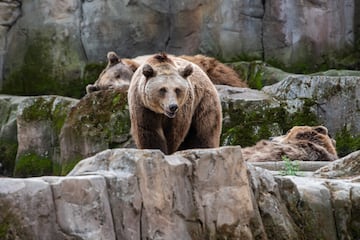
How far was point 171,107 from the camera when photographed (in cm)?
760

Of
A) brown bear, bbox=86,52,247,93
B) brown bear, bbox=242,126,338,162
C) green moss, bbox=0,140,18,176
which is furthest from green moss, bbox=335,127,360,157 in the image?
green moss, bbox=0,140,18,176

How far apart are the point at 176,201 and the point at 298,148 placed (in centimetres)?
475

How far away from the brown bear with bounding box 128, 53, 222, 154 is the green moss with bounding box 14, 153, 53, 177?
5.35m

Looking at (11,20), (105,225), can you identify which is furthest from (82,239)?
(11,20)

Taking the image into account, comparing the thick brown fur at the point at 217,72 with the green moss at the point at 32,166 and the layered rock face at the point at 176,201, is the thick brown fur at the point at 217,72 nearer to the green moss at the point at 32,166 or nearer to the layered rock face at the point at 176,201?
the green moss at the point at 32,166

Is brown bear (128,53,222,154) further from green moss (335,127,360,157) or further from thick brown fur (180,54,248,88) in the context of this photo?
thick brown fur (180,54,248,88)

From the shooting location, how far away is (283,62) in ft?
51.6

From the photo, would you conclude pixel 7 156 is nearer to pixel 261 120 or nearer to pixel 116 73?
pixel 116 73

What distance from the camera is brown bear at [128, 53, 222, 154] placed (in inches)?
309

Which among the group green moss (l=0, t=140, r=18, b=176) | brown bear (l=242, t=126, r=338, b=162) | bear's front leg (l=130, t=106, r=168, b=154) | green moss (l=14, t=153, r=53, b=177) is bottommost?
green moss (l=0, t=140, r=18, b=176)

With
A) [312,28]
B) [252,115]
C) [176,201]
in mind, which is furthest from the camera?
[312,28]

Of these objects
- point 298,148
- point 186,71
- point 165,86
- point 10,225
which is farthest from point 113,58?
point 10,225

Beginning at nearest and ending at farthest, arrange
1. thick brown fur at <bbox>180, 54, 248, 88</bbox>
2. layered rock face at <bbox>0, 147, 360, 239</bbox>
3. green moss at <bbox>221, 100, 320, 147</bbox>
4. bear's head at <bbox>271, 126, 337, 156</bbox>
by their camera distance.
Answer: layered rock face at <bbox>0, 147, 360, 239</bbox>, bear's head at <bbox>271, 126, 337, 156</bbox>, green moss at <bbox>221, 100, 320, 147</bbox>, thick brown fur at <bbox>180, 54, 248, 88</bbox>

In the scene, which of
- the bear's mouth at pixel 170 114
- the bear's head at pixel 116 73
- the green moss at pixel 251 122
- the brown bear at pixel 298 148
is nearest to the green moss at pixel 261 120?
the green moss at pixel 251 122
